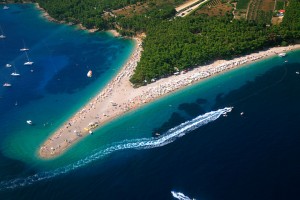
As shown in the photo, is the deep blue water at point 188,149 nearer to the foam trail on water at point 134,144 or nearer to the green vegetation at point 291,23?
the foam trail on water at point 134,144

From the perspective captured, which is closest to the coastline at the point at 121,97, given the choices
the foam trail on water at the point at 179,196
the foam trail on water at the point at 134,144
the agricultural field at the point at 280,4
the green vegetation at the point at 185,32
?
the green vegetation at the point at 185,32

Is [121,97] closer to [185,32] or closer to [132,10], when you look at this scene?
[185,32]

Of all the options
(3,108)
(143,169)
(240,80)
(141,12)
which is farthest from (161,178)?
(141,12)

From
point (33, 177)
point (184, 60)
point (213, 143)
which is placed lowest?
point (33, 177)

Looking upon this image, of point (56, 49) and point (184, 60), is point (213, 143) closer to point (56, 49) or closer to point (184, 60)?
point (184, 60)

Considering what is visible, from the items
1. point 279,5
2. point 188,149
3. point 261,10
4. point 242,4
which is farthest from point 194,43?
point 188,149

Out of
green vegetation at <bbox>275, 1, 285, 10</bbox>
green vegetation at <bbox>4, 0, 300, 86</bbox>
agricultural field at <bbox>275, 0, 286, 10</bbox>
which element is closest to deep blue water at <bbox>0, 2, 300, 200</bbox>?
green vegetation at <bbox>4, 0, 300, 86</bbox>
